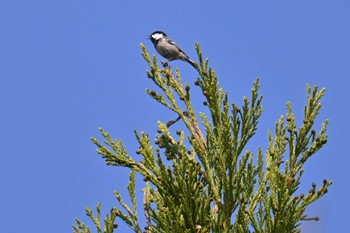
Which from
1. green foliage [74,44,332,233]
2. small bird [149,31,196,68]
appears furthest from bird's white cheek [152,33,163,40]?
green foliage [74,44,332,233]

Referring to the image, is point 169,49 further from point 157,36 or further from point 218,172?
point 218,172

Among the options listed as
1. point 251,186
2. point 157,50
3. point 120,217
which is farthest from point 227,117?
point 157,50

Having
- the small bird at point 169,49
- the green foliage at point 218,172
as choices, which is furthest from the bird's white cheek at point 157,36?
the green foliage at point 218,172

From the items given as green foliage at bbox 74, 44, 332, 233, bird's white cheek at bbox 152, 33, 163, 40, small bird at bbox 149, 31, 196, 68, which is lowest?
green foliage at bbox 74, 44, 332, 233

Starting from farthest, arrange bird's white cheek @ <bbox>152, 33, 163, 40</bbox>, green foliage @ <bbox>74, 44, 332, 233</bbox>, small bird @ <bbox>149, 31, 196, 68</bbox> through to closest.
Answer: bird's white cheek @ <bbox>152, 33, 163, 40</bbox>, small bird @ <bbox>149, 31, 196, 68</bbox>, green foliage @ <bbox>74, 44, 332, 233</bbox>

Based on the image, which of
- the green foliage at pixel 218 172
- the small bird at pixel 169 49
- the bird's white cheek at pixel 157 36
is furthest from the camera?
the bird's white cheek at pixel 157 36

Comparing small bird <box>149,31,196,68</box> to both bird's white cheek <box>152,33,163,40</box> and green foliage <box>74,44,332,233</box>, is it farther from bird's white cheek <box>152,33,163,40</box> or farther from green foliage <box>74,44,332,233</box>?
green foliage <box>74,44,332,233</box>

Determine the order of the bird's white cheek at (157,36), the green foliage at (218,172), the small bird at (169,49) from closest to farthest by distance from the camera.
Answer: the green foliage at (218,172)
the small bird at (169,49)
the bird's white cheek at (157,36)

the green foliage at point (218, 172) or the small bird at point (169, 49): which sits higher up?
the small bird at point (169, 49)

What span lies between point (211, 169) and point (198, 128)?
2.72 feet

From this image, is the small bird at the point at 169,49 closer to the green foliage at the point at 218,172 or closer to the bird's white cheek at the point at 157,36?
the bird's white cheek at the point at 157,36

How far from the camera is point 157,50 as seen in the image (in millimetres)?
13211

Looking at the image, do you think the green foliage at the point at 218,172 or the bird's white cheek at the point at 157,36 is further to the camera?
the bird's white cheek at the point at 157,36

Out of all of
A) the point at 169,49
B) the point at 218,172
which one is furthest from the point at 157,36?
the point at 218,172
